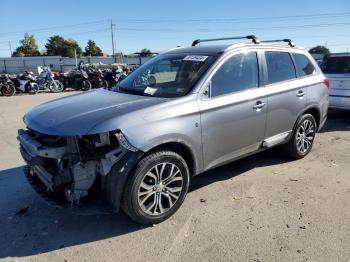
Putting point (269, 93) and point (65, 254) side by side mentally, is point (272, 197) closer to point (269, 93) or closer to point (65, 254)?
point (269, 93)

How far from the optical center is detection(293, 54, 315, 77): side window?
5.60 m

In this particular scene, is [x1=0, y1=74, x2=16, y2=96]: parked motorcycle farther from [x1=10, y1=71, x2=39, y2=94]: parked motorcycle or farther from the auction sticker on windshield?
the auction sticker on windshield

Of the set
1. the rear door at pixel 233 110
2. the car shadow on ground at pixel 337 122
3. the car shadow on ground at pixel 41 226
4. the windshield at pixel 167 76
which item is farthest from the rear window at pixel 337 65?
the car shadow on ground at pixel 41 226

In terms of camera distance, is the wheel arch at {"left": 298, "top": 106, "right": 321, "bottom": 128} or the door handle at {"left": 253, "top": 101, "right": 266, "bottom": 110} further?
the wheel arch at {"left": 298, "top": 106, "right": 321, "bottom": 128}

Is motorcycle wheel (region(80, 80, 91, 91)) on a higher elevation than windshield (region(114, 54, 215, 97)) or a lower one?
lower

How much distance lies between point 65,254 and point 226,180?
8.14 feet

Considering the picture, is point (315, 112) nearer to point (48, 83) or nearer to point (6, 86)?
point (6, 86)

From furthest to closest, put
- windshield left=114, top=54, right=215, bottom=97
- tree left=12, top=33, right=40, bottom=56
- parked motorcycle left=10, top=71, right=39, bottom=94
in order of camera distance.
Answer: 1. tree left=12, top=33, right=40, bottom=56
2. parked motorcycle left=10, top=71, right=39, bottom=94
3. windshield left=114, top=54, right=215, bottom=97

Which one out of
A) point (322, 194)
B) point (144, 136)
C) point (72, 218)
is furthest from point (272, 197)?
point (72, 218)

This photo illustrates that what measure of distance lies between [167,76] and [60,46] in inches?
4071

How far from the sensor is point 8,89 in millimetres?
17750

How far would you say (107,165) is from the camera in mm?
3465

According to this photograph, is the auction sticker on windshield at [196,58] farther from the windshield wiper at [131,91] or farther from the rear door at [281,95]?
the rear door at [281,95]

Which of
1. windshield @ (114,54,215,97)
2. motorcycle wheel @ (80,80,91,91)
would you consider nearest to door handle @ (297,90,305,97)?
windshield @ (114,54,215,97)
